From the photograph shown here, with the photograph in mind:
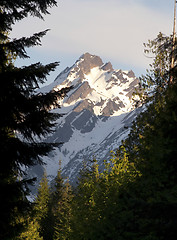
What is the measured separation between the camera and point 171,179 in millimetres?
8586

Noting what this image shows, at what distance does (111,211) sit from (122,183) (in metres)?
2.90

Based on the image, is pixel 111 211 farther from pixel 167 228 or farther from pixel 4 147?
pixel 167 228

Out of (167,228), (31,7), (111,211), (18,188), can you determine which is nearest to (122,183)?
(111,211)

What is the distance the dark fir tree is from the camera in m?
7.88

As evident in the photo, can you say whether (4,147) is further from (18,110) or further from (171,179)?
(171,179)

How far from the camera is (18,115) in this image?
8367 mm

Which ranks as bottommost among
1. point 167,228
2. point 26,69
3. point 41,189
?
point 167,228

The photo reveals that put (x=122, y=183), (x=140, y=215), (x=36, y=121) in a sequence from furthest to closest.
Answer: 1. (x=122, y=183)
2. (x=36, y=121)
3. (x=140, y=215)

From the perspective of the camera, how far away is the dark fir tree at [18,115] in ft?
25.9

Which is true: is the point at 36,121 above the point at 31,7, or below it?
below

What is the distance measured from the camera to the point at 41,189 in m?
46.0

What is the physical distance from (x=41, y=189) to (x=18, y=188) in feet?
128

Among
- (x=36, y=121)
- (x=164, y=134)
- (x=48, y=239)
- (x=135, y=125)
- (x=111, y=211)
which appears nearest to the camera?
(x=36, y=121)

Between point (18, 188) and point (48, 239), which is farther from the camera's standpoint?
point (48, 239)
